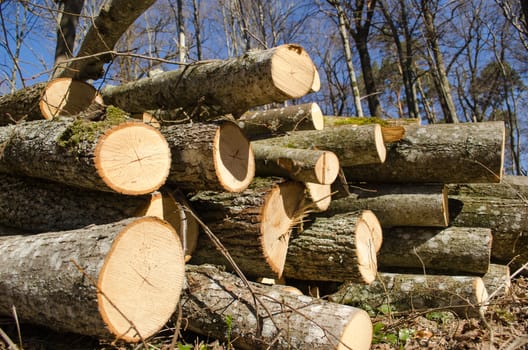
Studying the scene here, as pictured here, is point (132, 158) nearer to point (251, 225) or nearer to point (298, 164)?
point (251, 225)

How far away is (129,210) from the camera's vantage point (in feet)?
8.76

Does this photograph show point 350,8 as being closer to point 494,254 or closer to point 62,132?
point 494,254

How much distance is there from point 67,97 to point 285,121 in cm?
227

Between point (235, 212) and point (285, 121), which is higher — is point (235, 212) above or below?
below

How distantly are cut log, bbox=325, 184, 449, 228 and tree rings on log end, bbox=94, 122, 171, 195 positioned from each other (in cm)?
191

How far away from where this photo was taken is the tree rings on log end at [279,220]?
2.85 metres

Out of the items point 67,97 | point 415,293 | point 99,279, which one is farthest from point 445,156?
point 67,97

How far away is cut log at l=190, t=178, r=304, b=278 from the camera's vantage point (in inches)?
111

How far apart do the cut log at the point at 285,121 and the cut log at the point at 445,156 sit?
30.1 inches

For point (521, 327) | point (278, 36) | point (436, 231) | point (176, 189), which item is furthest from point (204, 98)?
point (278, 36)

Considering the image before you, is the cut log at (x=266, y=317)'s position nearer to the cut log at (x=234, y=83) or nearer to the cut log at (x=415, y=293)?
the cut log at (x=415, y=293)

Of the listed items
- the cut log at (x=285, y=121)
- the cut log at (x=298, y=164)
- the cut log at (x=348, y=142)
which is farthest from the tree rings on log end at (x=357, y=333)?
the cut log at (x=285, y=121)

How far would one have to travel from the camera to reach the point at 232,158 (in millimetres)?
2877

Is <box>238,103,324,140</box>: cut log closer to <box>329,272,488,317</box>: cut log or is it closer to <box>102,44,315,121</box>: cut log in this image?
<box>102,44,315,121</box>: cut log
